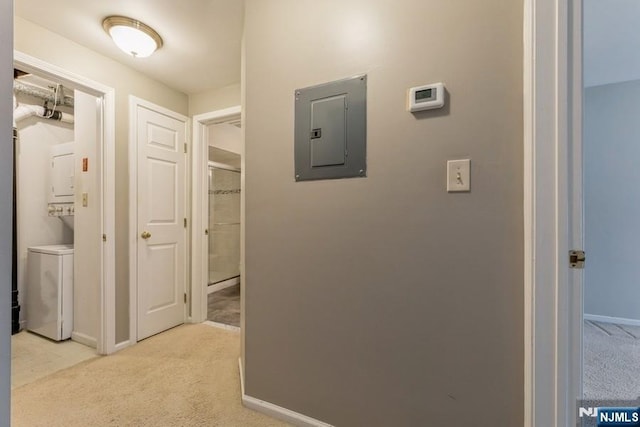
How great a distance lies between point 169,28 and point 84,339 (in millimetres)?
2562

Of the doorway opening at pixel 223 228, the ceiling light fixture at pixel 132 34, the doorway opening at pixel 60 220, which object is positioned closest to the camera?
the ceiling light fixture at pixel 132 34

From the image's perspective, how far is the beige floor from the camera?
1.95m

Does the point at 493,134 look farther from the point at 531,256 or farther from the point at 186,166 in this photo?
the point at 186,166

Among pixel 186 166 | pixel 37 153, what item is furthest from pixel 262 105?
pixel 37 153

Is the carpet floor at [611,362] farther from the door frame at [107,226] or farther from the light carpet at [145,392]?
the door frame at [107,226]

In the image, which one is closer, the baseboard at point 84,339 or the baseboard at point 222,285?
the baseboard at point 84,339

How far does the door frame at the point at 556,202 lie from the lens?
980 millimetres

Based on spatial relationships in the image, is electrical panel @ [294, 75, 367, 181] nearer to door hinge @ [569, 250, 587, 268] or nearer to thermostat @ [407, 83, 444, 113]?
thermostat @ [407, 83, 444, 113]

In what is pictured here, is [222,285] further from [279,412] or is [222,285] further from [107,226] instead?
[279,412]

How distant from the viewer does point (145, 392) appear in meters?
1.76

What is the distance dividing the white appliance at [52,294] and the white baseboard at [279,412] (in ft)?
6.34

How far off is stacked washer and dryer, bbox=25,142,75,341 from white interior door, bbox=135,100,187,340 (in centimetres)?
64

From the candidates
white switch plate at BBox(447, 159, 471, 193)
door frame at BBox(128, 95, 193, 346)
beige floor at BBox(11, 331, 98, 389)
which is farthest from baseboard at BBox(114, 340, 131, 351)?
white switch plate at BBox(447, 159, 471, 193)

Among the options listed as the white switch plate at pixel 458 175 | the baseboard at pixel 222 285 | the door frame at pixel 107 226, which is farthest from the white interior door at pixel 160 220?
the white switch plate at pixel 458 175
